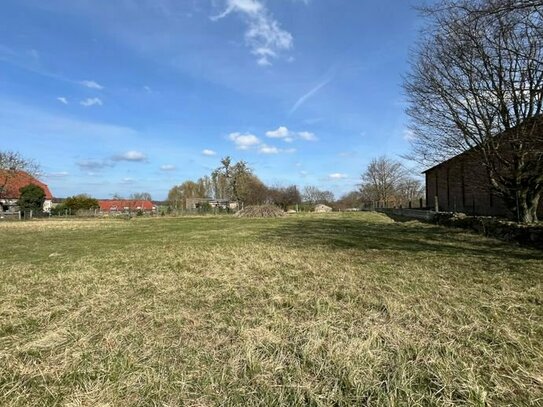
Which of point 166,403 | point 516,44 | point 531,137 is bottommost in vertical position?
point 166,403

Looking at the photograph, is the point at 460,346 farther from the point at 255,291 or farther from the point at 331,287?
the point at 255,291

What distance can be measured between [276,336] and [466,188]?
27343 mm

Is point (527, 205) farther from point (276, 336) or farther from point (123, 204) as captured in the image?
point (123, 204)

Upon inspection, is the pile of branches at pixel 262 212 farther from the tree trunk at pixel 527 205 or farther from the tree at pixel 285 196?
the tree trunk at pixel 527 205

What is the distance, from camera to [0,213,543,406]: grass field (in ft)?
9.62

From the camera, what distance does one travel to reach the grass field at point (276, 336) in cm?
293

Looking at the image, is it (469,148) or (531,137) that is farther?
(469,148)

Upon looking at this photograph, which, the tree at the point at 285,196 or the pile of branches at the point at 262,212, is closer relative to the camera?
the pile of branches at the point at 262,212

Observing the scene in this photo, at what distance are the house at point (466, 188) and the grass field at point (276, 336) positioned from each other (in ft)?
33.2

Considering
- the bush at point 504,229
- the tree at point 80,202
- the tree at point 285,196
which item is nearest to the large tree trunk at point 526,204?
the bush at point 504,229

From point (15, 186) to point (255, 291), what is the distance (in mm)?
63670

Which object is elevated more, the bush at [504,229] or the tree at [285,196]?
Result: the tree at [285,196]

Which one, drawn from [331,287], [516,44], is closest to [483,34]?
[516,44]

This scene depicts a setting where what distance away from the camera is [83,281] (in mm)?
6750
